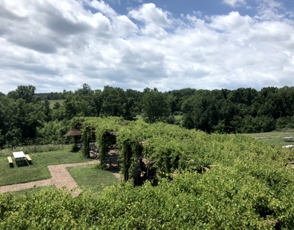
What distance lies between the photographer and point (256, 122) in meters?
47.2

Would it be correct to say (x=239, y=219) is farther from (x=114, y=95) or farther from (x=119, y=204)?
(x=114, y=95)

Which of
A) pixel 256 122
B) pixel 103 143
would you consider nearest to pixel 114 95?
pixel 256 122

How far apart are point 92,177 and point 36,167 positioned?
447cm

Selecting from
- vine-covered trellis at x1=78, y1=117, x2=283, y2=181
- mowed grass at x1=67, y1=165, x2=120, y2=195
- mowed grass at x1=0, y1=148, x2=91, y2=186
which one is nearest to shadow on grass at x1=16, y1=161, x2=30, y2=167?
mowed grass at x1=0, y1=148, x2=91, y2=186

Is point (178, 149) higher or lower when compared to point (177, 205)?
higher

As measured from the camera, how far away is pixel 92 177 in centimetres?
1349

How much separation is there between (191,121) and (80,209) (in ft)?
160

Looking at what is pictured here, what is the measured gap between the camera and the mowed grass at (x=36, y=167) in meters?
13.4

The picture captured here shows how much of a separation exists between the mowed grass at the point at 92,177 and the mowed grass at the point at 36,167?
1639 mm

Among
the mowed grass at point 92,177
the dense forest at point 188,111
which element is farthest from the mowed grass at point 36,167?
the dense forest at point 188,111

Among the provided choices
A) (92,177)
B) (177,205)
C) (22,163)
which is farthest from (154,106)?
(177,205)

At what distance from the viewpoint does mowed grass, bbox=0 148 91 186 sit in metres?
13.4

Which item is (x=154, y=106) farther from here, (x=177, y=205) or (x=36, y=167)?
(x=177, y=205)

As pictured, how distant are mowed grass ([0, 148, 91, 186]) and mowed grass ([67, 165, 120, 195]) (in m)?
1.64
